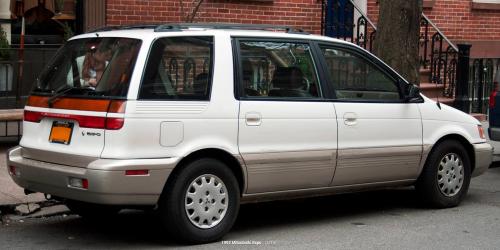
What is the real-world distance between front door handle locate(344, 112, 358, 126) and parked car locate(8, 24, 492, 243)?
0.04 feet

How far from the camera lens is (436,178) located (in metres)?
7.47

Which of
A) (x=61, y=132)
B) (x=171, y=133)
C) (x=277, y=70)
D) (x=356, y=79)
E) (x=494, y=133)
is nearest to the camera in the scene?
(x=171, y=133)

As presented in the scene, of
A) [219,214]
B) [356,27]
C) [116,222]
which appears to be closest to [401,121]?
[219,214]

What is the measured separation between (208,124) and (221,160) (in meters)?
0.35

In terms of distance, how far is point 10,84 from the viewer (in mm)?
10336

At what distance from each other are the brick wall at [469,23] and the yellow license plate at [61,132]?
1072cm

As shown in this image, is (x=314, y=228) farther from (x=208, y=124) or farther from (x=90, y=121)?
(x=90, y=121)

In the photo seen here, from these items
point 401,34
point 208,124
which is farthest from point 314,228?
point 401,34

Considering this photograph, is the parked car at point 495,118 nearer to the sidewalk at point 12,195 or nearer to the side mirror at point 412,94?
the side mirror at point 412,94

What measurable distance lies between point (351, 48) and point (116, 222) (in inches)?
107

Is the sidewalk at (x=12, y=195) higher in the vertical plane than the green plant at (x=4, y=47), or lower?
lower

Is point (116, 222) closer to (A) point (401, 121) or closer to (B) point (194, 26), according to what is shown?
(B) point (194, 26)

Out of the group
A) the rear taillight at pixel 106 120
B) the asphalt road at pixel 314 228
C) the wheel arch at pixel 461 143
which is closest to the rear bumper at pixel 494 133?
the asphalt road at pixel 314 228

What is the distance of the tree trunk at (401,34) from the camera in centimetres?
951
